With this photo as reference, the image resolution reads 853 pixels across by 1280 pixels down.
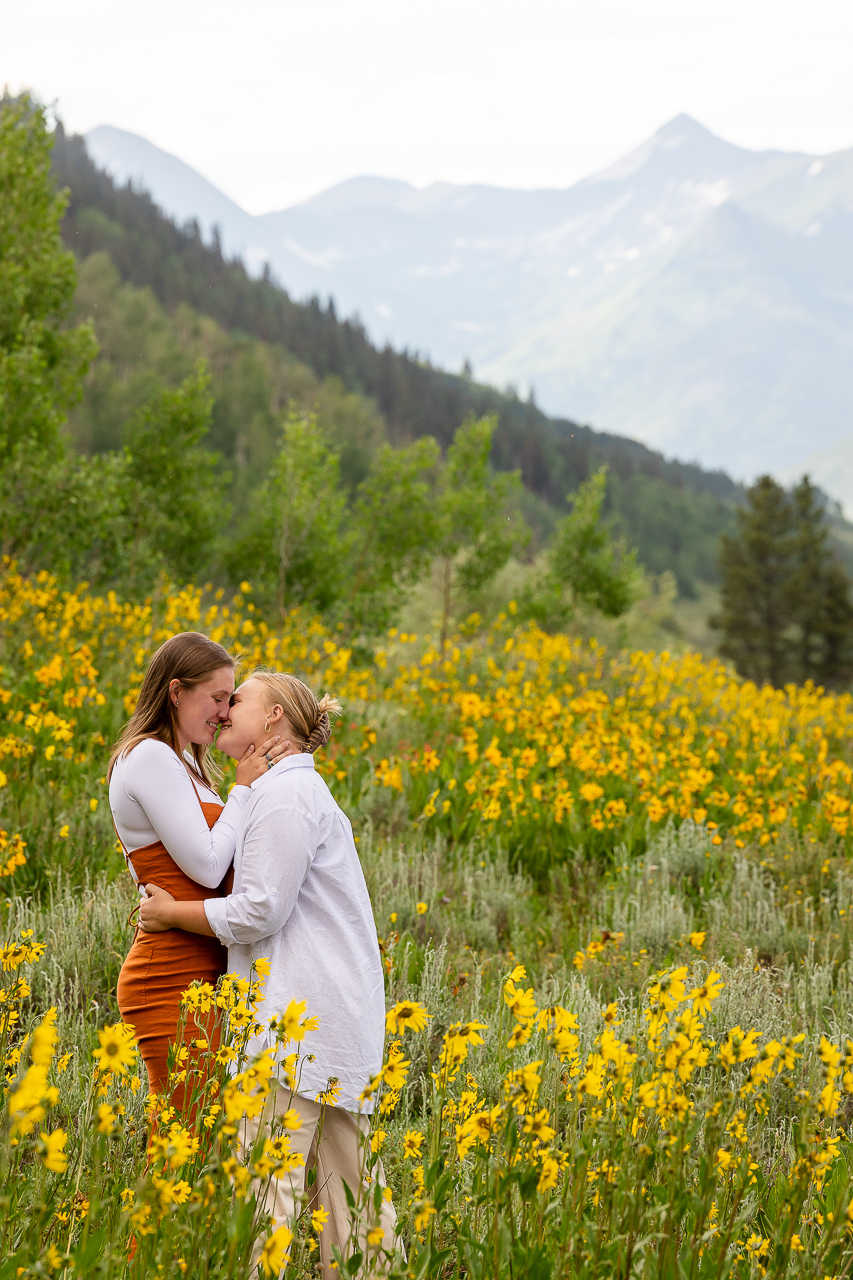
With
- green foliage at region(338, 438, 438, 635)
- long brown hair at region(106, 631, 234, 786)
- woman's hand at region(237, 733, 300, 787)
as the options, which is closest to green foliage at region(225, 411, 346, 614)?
green foliage at region(338, 438, 438, 635)

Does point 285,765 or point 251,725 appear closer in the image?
point 285,765

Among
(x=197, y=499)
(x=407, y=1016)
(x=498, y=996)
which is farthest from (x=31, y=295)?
(x=407, y=1016)

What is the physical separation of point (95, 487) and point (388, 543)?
5581 millimetres

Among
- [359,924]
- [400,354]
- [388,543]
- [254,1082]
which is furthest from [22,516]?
[400,354]

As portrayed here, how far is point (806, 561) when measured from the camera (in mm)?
36219

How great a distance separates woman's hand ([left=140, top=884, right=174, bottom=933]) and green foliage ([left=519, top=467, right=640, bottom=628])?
1678 centimetres

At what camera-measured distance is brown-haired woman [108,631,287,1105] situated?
2.32 meters

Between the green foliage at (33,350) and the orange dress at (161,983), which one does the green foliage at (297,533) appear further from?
the orange dress at (161,983)

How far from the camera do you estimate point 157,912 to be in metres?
2.28

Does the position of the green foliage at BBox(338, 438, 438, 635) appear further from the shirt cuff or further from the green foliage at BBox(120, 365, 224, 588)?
the shirt cuff

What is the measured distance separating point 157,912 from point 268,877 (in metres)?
0.38

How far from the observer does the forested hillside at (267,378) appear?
158ft

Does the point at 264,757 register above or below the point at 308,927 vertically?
above

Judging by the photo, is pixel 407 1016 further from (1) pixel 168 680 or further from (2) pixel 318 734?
(1) pixel 168 680
